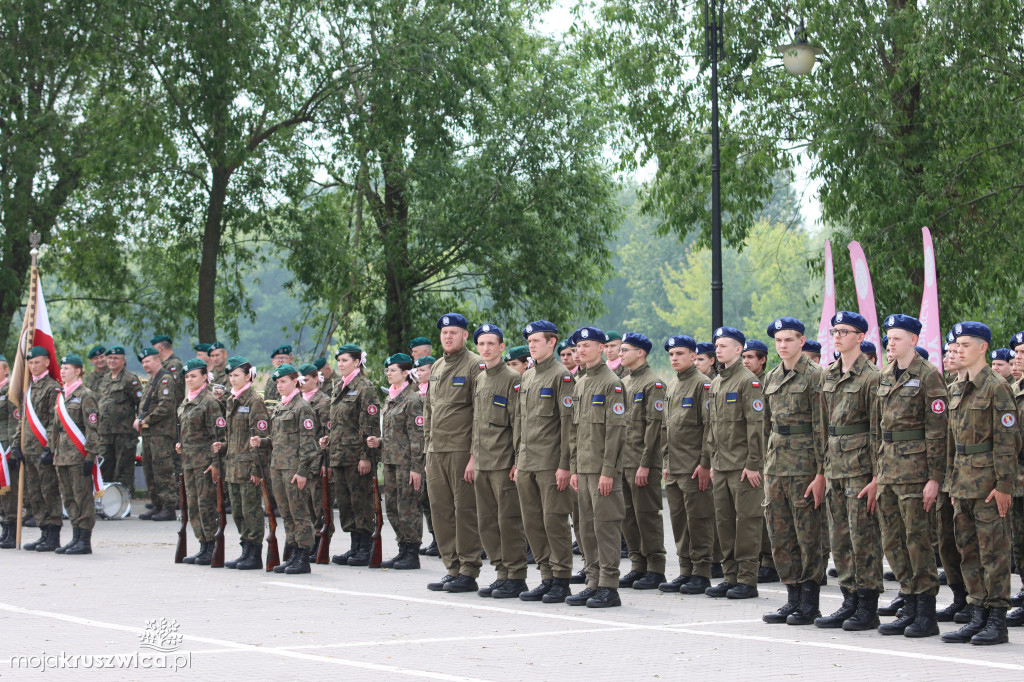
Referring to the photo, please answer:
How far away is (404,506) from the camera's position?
12.8 m

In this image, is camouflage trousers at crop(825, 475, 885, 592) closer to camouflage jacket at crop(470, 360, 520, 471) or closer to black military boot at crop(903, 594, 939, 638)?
black military boot at crop(903, 594, 939, 638)

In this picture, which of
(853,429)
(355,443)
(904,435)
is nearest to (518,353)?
(355,443)

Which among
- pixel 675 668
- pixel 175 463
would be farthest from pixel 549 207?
pixel 675 668

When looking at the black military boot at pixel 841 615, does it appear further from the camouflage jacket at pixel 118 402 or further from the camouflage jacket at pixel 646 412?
the camouflage jacket at pixel 118 402

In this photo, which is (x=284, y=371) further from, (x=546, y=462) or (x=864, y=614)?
(x=864, y=614)

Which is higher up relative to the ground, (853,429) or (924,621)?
(853,429)

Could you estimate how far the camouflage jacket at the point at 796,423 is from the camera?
9258mm

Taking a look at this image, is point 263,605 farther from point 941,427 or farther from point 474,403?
point 941,427

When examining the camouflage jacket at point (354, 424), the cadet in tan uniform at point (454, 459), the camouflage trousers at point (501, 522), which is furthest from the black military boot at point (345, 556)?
the camouflage trousers at point (501, 522)

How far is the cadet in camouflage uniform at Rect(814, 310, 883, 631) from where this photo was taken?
866cm

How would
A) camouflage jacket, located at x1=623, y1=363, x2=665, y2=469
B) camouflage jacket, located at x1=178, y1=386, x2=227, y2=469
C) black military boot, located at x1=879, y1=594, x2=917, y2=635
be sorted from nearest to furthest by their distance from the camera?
black military boot, located at x1=879, y1=594, x2=917, y2=635 < camouflage jacket, located at x1=623, y1=363, x2=665, y2=469 < camouflage jacket, located at x1=178, y1=386, x2=227, y2=469

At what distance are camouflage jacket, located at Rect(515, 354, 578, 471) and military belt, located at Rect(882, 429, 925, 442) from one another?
2.72 metres

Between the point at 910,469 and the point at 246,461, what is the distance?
22.0ft

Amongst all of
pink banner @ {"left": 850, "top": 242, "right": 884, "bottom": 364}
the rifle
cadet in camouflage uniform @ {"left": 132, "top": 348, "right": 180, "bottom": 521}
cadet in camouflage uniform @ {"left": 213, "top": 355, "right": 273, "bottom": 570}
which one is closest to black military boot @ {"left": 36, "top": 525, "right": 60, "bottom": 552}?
cadet in camouflage uniform @ {"left": 213, "top": 355, "right": 273, "bottom": 570}
